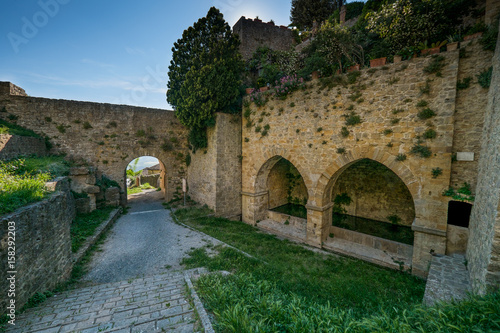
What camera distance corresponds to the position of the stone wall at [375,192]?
1021cm

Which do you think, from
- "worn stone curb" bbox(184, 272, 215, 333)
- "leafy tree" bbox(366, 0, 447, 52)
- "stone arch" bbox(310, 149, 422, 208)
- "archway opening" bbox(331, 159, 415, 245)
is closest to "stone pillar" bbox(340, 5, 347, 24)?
"leafy tree" bbox(366, 0, 447, 52)

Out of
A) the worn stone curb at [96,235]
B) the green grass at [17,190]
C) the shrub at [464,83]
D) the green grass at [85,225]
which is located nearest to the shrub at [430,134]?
the shrub at [464,83]

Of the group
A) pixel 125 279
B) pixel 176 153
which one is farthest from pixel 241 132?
pixel 125 279

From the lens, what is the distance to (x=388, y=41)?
7.76m

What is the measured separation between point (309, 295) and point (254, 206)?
5.90 m

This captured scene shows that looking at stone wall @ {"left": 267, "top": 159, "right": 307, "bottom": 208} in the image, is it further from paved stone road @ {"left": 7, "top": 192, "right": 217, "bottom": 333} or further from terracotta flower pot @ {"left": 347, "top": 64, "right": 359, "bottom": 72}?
terracotta flower pot @ {"left": 347, "top": 64, "right": 359, "bottom": 72}

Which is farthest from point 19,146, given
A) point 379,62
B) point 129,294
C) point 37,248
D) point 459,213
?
point 459,213

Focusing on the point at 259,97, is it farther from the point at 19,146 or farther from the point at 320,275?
the point at 19,146

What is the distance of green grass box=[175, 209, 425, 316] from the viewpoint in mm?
4749

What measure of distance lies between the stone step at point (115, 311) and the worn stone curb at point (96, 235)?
62.8 inches

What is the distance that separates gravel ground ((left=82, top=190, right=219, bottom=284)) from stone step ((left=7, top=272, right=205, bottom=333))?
902mm

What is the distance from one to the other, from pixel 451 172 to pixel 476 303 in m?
4.12

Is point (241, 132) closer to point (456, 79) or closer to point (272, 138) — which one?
point (272, 138)

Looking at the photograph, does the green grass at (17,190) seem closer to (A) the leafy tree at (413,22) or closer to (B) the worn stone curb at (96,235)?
(B) the worn stone curb at (96,235)
